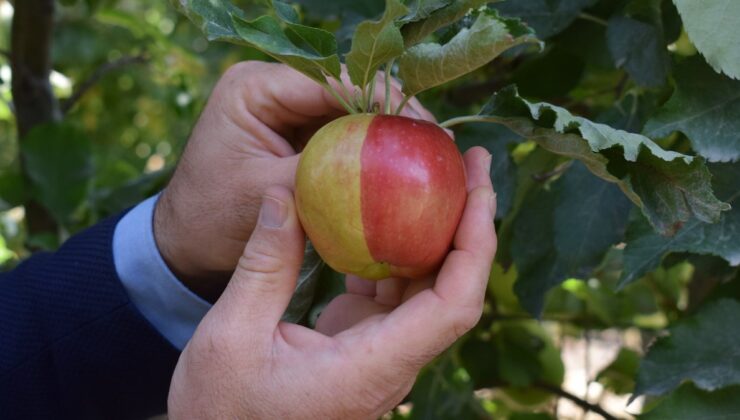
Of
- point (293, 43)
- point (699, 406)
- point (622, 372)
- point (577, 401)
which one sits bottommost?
point (622, 372)

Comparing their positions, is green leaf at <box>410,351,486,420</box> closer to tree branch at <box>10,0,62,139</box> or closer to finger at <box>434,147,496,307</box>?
finger at <box>434,147,496,307</box>

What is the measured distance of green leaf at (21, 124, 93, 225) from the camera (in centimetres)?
172

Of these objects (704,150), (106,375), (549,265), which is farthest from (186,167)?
(704,150)

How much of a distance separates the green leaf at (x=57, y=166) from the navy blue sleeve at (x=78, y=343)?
0.47 m

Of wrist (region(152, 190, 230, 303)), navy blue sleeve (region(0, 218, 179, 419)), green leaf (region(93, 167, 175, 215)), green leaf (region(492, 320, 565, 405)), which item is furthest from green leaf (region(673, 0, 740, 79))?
green leaf (region(93, 167, 175, 215))

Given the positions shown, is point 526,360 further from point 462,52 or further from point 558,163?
point 462,52

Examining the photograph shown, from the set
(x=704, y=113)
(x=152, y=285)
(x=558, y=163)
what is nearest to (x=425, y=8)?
(x=704, y=113)

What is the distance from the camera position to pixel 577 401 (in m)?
1.54

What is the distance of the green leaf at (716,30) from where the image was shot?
0.88m

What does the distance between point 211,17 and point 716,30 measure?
50 centimetres

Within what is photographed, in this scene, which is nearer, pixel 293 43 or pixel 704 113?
pixel 293 43

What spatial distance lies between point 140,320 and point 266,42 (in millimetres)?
595

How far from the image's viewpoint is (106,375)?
128 cm

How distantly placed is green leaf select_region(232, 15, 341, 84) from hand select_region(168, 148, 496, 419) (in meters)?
0.13
